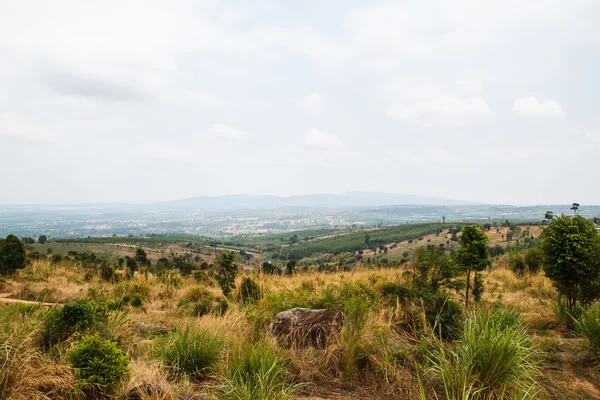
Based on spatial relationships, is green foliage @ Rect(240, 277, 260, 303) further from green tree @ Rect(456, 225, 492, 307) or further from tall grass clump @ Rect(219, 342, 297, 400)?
green tree @ Rect(456, 225, 492, 307)

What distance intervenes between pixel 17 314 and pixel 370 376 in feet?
18.2

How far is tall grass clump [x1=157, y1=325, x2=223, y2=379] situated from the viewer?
3932 millimetres

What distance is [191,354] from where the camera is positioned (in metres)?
4.07

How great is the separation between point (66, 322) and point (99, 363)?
4.73ft

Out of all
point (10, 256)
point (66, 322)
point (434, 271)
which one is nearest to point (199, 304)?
point (66, 322)

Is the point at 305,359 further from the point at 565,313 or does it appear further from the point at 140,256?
the point at 140,256

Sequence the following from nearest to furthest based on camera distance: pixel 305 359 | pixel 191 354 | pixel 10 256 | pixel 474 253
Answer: pixel 191 354 → pixel 305 359 → pixel 474 253 → pixel 10 256

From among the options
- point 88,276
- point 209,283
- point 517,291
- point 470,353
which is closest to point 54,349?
point 470,353

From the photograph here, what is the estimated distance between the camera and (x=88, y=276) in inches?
486

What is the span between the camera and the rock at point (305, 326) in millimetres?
4863

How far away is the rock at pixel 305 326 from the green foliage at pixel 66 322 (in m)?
2.64

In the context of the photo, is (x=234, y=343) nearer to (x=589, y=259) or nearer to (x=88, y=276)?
(x=589, y=259)

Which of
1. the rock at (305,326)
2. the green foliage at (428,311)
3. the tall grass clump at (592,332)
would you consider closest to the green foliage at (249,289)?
the rock at (305,326)

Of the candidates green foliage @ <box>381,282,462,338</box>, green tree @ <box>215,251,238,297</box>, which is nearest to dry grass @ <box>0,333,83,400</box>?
green foliage @ <box>381,282,462,338</box>
